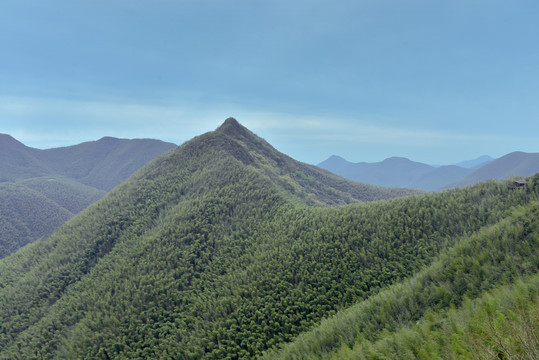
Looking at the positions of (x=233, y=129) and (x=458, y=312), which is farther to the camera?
(x=233, y=129)

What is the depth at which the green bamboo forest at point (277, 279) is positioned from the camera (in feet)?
51.9

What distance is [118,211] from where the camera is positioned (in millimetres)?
60750

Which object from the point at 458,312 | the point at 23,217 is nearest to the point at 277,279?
the point at 458,312

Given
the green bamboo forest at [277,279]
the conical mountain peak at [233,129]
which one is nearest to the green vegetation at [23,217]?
the green bamboo forest at [277,279]

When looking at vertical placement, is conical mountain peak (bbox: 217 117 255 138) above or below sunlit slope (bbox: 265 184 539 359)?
above

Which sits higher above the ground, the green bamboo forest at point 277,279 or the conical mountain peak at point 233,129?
the conical mountain peak at point 233,129

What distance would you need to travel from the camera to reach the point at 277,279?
103 ft

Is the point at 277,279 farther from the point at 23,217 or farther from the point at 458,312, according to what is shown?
the point at 23,217

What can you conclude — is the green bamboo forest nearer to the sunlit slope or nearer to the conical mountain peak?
the sunlit slope

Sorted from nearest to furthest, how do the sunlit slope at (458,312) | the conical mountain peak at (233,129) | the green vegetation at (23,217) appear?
the sunlit slope at (458,312) → the conical mountain peak at (233,129) → the green vegetation at (23,217)

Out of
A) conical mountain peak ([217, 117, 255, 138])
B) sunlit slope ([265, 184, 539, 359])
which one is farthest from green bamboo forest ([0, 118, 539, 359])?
conical mountain peak ([217, 117, 255, 138])

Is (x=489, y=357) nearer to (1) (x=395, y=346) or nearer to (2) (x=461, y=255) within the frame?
(1) (x=395, y=346)

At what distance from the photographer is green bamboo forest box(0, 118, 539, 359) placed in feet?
51.9

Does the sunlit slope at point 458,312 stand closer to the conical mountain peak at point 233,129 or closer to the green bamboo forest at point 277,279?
the green bamboo forest at point 277,279
